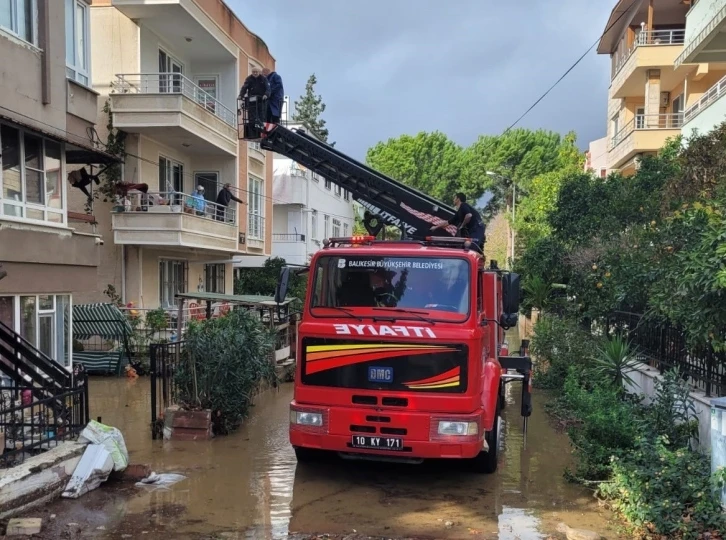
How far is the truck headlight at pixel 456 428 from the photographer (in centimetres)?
600

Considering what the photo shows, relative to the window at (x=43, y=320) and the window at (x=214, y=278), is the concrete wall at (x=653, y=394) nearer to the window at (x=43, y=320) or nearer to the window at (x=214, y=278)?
the window at (x=43, y=320)

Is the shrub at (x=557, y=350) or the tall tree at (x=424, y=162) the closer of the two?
the shrub at (x=557, y=350)

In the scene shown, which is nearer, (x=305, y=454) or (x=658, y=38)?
(x=305, y=454)

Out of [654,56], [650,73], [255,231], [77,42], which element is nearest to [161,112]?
[77,42]

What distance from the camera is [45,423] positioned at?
657 cm

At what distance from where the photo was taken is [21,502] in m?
5.44

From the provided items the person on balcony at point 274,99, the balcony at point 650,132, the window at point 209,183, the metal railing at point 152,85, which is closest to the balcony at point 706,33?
the balcony at point 650,132

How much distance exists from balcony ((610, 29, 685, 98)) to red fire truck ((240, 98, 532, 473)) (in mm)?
18663

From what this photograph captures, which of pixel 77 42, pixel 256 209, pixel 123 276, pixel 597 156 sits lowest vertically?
pixel 123 276

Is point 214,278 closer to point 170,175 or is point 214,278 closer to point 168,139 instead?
point 170,175

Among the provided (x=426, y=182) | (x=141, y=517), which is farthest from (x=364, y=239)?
(x=426, y=182)

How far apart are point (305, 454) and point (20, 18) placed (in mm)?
8195

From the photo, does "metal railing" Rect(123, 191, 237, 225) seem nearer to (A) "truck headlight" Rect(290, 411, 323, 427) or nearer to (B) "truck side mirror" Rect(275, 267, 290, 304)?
(B) "truck side mirror" Rect(275, 267, 290, 304)

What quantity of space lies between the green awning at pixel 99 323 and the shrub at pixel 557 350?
9681mm
